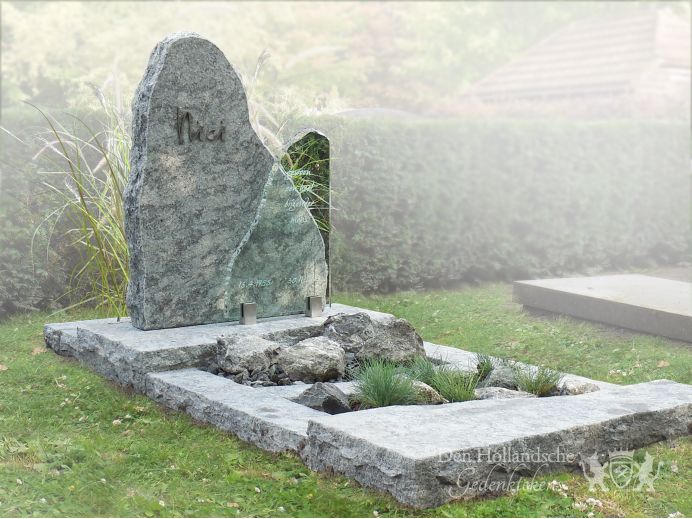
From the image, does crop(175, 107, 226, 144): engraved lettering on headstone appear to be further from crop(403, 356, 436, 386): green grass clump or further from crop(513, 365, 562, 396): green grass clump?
crop(513, 365, 562, 396): green grass clump

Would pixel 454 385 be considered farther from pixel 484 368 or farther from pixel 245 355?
pixel 245 355

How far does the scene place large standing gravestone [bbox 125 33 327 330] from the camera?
21.2 feet

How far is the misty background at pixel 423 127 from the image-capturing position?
30.4ft

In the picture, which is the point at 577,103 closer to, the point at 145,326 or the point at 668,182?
the point at 668,182

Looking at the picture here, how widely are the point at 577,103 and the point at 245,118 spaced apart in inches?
615

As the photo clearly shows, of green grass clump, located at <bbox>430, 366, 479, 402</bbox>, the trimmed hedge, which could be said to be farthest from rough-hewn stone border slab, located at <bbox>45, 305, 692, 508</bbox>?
the trimmed hedge

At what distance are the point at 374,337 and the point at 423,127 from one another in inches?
248

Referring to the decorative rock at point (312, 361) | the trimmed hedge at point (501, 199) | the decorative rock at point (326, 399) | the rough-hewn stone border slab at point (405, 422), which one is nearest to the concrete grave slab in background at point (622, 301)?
the rough-hewn stone border slab at point (405, 422)

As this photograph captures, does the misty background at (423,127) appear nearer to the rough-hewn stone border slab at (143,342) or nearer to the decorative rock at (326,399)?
the rough-hewn stone border slab at (143,342)

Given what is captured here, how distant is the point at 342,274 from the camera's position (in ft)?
35.3

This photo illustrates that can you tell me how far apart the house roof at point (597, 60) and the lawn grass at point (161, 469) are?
15.8 m

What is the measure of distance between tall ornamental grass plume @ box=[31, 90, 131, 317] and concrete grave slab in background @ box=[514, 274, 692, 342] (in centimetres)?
406

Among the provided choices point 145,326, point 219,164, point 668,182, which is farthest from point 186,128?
point 668,182

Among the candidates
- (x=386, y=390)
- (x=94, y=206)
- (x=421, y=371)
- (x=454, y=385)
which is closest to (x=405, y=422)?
(x=386, y=390)
